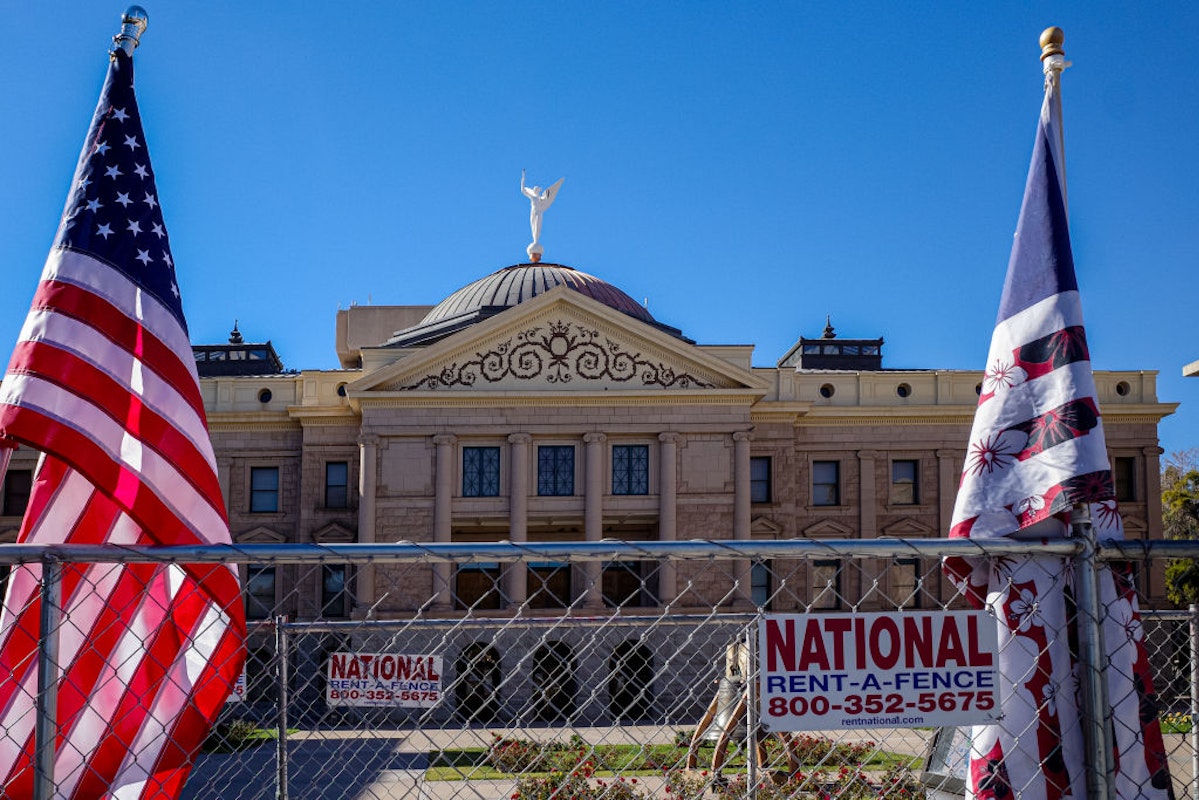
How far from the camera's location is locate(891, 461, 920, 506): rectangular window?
4069 cm

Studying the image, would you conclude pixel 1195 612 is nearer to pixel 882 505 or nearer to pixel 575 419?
pixel 575 419

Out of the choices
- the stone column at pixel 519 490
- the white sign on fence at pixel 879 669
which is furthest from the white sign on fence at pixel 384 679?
the stone column at pixel 519 490

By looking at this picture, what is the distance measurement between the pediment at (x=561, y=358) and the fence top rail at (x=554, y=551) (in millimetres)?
34089

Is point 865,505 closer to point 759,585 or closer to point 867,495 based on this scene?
point 867,495

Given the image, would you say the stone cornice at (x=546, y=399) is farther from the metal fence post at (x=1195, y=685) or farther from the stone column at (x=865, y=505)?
the metal fence post at (x=1195, y=685)

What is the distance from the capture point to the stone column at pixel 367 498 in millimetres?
37906

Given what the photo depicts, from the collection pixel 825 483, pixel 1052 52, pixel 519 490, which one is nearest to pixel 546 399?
pixel 519 490

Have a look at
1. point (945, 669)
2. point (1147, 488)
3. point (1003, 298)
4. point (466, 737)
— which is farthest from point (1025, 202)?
point (1147, 488)

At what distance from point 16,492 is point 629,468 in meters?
21.9

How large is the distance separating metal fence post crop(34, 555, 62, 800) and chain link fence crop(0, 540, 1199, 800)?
0.43 ft

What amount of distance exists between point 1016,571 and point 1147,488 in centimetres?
4059

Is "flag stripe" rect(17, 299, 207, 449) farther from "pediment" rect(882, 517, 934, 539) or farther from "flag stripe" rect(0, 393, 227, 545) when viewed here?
"pediment" rect(882, 517, 934, 539)

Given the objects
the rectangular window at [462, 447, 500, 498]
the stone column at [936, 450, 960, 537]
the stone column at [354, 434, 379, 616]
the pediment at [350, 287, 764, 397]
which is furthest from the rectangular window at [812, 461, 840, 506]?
the stone column at [354, 434, 379, 616]

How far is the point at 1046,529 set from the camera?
4125 mm
